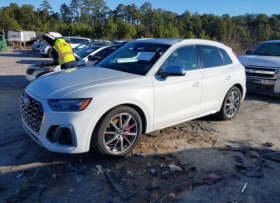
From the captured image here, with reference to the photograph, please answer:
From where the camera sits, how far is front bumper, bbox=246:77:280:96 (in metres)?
7.32

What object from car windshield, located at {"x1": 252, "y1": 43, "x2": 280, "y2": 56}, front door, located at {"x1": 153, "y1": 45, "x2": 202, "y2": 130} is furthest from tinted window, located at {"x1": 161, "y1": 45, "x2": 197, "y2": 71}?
car windshield, located at {"x1": 252, "y1": 43, "x2": 280, "y2": 56}

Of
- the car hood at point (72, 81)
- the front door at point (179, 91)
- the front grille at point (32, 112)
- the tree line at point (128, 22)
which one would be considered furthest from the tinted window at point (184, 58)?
the tree line at point (128, 22)

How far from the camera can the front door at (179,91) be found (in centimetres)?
387

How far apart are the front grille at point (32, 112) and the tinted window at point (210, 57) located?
9.42ft

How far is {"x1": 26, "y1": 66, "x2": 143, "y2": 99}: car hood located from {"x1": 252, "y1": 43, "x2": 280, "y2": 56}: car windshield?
6.67 meters

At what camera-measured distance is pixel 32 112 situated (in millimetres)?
3361

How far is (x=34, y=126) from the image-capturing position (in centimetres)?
335

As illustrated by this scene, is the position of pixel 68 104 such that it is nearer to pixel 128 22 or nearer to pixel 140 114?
pixel 140 114

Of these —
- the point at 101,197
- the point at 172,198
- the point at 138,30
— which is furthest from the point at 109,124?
the point at 138,30

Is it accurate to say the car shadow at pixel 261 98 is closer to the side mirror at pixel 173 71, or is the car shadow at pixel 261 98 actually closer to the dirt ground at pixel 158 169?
the dirt ground at pixel 158 169

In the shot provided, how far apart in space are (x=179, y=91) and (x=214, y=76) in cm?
104

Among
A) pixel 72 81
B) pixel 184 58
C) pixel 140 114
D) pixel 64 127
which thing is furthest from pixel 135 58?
pixel 64 127

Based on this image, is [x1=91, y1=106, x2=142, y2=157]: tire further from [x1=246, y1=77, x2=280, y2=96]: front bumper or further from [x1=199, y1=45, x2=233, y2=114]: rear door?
[x1=246, y1=77, x2=280, y2=96]: front bumper

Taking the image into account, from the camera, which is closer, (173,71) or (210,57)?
(173,71)
